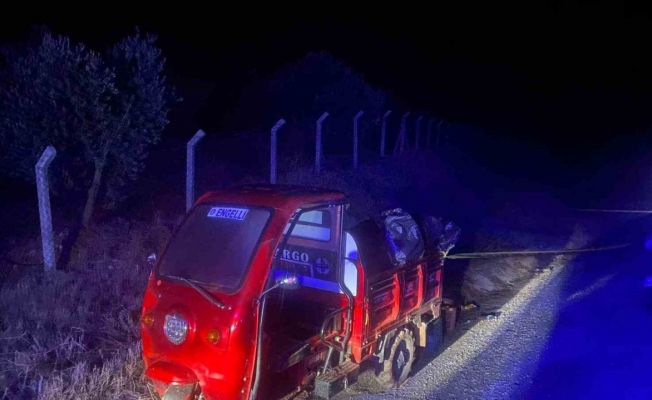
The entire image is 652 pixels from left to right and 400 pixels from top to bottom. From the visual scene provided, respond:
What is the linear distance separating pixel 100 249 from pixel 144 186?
261cm

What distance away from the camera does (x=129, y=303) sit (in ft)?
22.2

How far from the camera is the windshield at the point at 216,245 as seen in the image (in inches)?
185

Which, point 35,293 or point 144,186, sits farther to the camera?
point 144,186

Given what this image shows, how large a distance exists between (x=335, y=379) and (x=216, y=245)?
1.60 meters

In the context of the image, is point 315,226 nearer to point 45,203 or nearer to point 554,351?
point 45,203

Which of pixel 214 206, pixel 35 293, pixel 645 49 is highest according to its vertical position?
pixel 645 49

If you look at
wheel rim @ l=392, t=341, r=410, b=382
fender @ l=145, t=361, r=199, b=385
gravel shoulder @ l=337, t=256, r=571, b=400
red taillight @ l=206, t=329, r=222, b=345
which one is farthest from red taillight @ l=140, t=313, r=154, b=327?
wheel rim @ l=392, t=341, r=410, b=382

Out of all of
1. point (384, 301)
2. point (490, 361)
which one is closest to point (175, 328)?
point (384, 301)

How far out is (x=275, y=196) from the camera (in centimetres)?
508

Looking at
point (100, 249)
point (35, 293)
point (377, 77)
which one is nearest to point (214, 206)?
point (35, 293)

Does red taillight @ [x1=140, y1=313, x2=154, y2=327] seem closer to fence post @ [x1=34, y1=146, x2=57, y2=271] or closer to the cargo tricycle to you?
the cargo tricycle

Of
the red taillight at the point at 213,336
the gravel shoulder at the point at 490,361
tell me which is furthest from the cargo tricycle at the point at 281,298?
the gravel shoulder at the point at 490,361

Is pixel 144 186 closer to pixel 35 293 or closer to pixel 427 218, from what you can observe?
pixel 35 293

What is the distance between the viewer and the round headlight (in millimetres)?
4516
